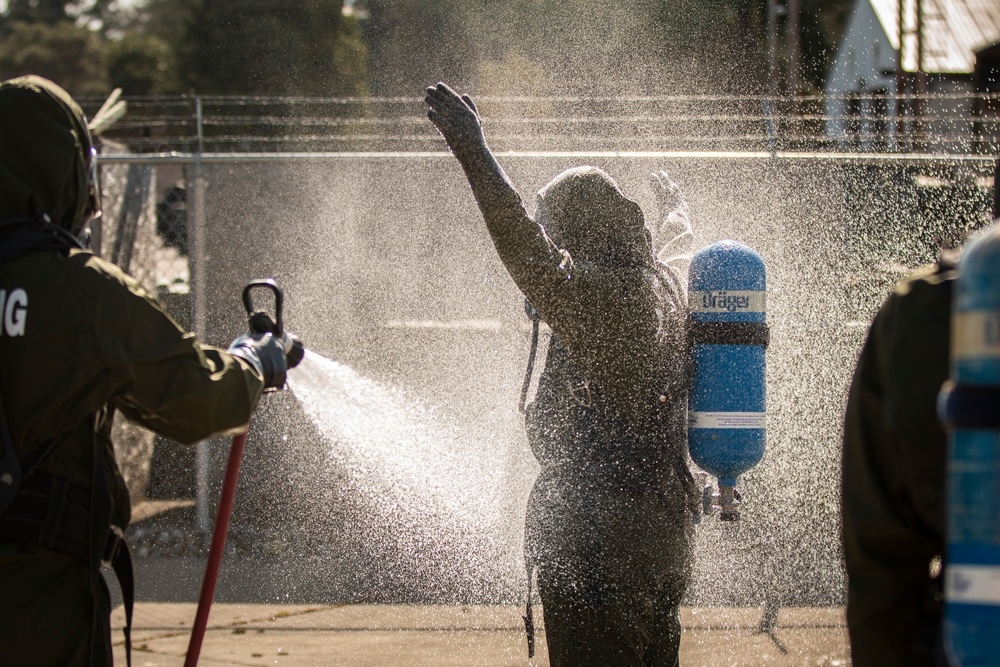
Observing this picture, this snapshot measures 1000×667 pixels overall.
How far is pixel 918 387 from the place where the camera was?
4.68 feet

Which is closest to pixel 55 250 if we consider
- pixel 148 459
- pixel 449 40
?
pixel 148 459

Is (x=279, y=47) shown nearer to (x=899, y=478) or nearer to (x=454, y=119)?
(x=454, y=119)

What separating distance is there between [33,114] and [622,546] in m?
1.77

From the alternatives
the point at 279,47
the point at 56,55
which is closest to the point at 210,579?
the point at 279,47

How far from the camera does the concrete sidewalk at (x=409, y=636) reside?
14.2 feet

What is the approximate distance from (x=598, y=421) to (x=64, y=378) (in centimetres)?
141

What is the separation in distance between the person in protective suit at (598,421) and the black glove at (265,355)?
0.64 meters

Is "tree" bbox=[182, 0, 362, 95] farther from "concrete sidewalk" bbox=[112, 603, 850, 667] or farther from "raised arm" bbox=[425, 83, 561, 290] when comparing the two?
"raised arm" bbox=[425, 83, 561, 290]

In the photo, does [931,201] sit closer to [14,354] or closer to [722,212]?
[722,212]

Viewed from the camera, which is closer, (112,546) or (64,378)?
(64,378)

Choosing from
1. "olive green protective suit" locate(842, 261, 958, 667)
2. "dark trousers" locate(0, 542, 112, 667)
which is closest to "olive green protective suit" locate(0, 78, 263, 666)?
"dark trousers" locate(0, 542, 112, 667)

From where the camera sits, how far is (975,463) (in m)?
1.19

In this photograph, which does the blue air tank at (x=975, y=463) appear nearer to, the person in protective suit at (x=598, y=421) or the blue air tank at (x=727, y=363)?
the person in protective suit at (x=598, y=421)

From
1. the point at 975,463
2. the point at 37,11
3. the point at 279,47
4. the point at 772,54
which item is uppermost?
the point at 37,11
